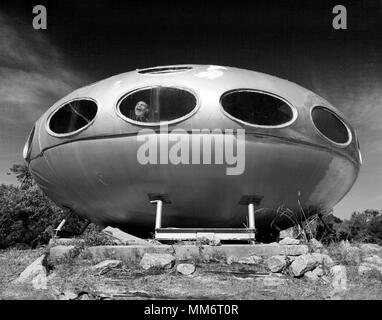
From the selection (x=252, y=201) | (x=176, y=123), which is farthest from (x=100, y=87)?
(x=252, y=201)

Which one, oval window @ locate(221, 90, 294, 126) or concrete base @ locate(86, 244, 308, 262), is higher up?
oval window @ locate(221, 90, 294, 126)

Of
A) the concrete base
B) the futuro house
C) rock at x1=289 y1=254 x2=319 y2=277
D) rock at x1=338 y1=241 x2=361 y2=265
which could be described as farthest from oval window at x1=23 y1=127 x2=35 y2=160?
rock at x1=338 y1=241 x2=361 y2=265

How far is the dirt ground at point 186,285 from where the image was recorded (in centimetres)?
763

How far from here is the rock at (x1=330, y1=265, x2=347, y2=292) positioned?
809 centimetres

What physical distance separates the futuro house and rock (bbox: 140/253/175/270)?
8.50 ft

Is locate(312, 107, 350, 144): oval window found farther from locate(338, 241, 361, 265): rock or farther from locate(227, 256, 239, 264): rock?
locate(227, 256, 239, 264): rock

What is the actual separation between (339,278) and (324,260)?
3.05 ft

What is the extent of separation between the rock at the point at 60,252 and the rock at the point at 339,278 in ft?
19.4

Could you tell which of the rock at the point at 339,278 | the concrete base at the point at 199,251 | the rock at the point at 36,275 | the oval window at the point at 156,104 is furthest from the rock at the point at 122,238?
the rock at the point at 339,278

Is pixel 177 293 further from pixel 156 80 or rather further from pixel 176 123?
pixel 156 80

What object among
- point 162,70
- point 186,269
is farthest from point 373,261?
point 162,70

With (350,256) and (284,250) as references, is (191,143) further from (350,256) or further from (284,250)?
(350,256)

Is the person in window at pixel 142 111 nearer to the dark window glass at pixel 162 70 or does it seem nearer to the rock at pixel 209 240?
the dark window glass at pixel 162 70

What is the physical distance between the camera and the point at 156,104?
11797 millimetres
